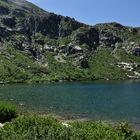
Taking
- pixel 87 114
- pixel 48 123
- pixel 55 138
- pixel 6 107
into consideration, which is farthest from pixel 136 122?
pixel 55 138

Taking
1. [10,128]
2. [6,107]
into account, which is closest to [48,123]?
[10,128]

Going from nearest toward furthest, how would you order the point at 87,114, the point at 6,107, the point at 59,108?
the point at 6,107, the point at 87,114, the point at 59,108

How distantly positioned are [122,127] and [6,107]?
31973 mm

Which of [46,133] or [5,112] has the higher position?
[46,133]

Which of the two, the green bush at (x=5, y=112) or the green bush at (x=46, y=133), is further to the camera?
the green bush at (x=5, y=112)

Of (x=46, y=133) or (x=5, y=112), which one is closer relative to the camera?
(x=46, y=133)

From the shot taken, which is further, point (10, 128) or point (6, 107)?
point (6, 107)

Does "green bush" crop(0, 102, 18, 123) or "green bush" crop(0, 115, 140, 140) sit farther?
"green bush" crop(0, 102, 18, 123)

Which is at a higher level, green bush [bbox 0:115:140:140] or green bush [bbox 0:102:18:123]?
green bush [bbox 0:115:140:140]

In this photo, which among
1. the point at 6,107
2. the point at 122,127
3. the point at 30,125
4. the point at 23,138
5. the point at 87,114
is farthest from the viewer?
the point at 87,114

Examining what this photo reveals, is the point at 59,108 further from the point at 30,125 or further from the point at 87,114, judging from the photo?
the point at 30,125

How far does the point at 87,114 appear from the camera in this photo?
119 m

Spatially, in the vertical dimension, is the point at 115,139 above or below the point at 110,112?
above

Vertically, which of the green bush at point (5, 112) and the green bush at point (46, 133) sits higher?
the green bush at point (46, 133)
